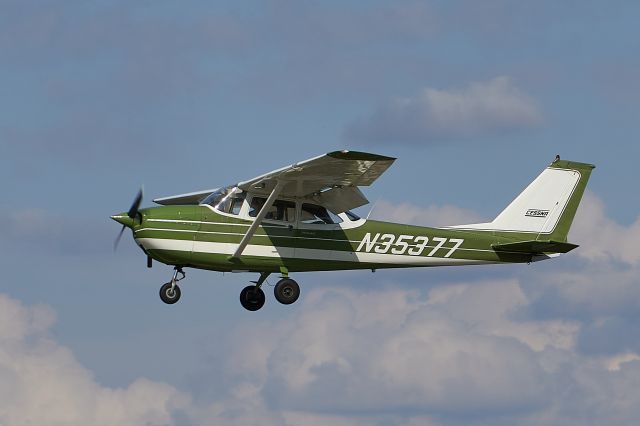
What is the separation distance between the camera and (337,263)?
80.5 ft

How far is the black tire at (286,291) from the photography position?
24.3 m

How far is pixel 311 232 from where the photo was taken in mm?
24250

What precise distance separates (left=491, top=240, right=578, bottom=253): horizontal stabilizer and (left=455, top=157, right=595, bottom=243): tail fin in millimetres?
627

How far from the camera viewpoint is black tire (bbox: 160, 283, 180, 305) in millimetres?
23750

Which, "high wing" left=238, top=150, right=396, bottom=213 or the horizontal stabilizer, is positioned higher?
the horizontal stabilizer

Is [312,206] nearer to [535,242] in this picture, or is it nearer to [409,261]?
[409,261]

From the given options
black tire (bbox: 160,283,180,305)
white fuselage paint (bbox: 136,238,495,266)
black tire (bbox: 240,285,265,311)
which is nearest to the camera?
white fuselage paint (bbox: 136,238,495,266)

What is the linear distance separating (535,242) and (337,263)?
13.4 feet

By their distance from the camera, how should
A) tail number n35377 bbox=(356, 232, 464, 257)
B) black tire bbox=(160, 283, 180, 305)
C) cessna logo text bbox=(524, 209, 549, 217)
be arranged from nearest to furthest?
black tire bbox=(160, 283, 180, 305)
tail number n35377 bbox=(356, 232, 464, 257)
cessna logo text bbox=(524, 209, 549, 217)

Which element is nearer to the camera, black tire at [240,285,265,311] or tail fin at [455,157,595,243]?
black tire at [240,285,265,311]

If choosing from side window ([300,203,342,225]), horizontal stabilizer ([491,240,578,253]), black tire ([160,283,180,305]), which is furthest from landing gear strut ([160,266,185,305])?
horizontal stabilizer ([491,240,578,253])

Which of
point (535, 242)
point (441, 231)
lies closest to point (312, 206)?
point (441, 231)

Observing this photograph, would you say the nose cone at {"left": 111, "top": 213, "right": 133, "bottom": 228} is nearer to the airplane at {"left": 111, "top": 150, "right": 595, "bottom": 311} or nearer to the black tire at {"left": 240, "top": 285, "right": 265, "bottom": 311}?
the airplane at {"left": 111, "top": 150, "right": 595, "bottom": 311}

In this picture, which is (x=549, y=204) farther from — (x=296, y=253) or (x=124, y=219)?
(x=124, y=219)
